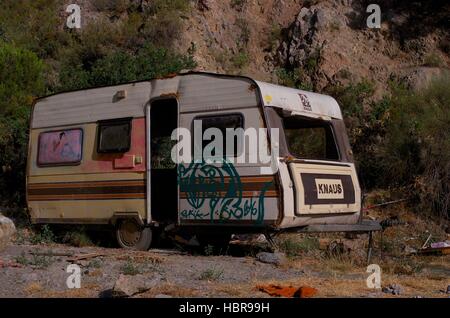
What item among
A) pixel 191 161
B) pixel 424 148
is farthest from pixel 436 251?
pixel 424 148

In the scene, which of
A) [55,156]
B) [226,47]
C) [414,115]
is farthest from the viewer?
[226,47]

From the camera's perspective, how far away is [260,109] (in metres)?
9.79

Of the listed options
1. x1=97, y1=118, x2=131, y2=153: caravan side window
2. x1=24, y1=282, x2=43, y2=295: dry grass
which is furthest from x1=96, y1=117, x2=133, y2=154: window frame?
x1=24, y1=282, x2=43, y2=295: dry grass

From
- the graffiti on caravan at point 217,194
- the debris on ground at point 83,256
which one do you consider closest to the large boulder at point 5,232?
the debris on ground at point 83,256

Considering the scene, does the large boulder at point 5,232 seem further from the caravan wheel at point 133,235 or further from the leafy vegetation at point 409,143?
the leafy vegetation at point 409,143

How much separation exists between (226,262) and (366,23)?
1860 cm

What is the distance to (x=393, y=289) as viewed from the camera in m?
7.51

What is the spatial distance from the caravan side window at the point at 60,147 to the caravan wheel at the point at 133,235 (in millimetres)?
1468

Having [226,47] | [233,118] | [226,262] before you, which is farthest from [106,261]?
[226,47]

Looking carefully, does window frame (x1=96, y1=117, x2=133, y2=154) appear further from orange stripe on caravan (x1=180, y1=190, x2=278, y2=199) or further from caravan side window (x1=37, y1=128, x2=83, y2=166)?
orange stripe on caravan (x1=180, y1=190, x2=278, y2=199)

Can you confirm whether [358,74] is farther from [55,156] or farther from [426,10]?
[55,156]

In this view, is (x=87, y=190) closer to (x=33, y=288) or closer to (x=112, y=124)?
(x=112, y=124)

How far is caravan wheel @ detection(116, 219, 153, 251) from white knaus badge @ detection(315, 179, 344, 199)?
10.2 ft

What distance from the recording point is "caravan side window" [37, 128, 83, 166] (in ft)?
39.5
